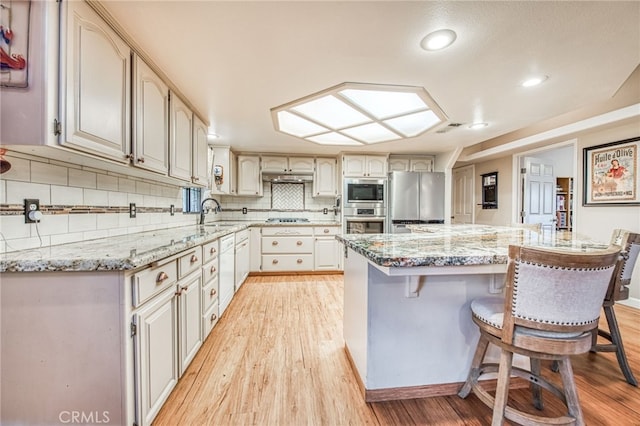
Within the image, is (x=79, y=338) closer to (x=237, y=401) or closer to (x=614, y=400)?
(x=237, y=401)

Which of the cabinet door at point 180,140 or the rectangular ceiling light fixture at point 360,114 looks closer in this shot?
the cabinet door at point 180,140

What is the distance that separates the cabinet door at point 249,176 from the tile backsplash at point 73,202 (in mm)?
1537

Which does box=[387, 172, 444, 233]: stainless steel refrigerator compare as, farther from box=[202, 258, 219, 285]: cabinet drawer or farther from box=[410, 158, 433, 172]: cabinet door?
box=[202, 258, 219, 285]: cabinet drawer

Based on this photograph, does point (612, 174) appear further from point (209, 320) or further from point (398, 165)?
point (209, 320)

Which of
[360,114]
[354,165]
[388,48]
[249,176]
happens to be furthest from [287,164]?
[388,48]

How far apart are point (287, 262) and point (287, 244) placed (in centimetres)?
29

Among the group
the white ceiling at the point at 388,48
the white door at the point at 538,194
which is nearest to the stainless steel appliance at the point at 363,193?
the white ceiling at the point at 388,48

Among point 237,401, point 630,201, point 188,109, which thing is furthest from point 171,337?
point 630,201

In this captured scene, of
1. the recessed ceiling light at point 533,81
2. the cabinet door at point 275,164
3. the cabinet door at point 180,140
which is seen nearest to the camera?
the recessed ceiling light at point 533,81

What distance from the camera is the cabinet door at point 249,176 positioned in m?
4.33

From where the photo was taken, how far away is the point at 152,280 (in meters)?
1.23

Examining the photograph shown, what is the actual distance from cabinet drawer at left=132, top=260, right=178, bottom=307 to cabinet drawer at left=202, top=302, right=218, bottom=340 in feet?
2.31

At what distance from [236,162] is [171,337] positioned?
11.0 ft

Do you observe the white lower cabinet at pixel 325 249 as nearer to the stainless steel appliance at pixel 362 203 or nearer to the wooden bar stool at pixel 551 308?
the stainless steel appliance at pixel 362 203
